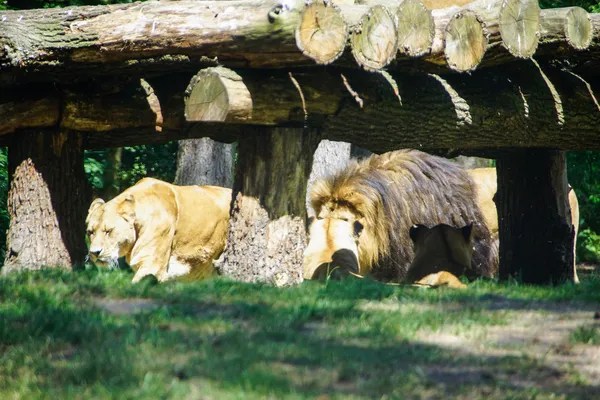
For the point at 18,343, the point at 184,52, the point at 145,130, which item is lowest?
the point at 18,343

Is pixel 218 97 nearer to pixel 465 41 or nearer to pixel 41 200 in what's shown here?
pixel 465 41

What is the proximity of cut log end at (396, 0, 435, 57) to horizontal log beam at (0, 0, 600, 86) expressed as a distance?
1cm

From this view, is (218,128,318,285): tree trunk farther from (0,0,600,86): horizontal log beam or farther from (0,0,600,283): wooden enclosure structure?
(0,0,600,86): horizontal log beam

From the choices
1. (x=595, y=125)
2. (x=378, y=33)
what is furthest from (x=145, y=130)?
(x=595, y=125)

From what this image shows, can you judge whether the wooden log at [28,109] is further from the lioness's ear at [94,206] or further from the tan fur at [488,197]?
the tan fur at [488,197]

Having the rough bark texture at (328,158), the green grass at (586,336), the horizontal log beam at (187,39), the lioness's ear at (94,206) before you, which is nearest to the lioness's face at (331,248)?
the lioness's ear at (94,206)

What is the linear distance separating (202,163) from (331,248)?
3.94 meters

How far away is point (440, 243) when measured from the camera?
8398mm

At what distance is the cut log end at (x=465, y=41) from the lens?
6207 mm

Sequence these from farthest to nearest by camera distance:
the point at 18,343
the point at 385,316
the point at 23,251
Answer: the point at 23,251 → the point at 385,316 → the point at 18,343

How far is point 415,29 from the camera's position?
6.08 m

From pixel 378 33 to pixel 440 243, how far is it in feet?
9.98

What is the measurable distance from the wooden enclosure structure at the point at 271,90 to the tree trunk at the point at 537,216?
0.71 ft

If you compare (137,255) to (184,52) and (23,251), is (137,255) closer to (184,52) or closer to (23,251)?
(23,251)
